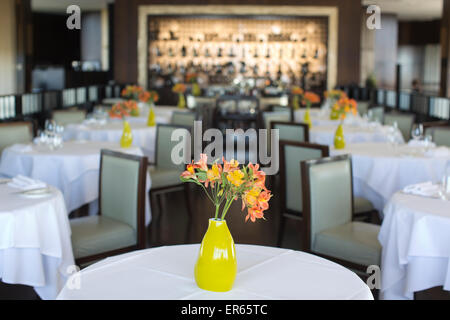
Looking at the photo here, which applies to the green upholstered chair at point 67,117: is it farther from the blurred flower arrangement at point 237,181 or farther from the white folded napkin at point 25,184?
the blurred flower arrangement at point 237,181

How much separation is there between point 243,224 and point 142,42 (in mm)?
9752

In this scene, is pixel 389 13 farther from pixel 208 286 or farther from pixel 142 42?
pixel 208 286

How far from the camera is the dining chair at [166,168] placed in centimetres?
572

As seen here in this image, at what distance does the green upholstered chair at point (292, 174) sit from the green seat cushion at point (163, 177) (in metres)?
1.38

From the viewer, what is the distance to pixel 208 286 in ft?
7.04

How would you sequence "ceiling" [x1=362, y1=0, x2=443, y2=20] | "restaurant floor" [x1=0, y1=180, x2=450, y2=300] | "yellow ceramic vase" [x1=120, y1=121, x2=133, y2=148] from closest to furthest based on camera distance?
"restaurant floor" [x1=0, y1=180, x2=450, y2=300]
"yellow ceramic vase" [x1=120, y1=121, x2=133, y2=148]
"ceiling" [x1=362, y1=0, x2=443, y2=20]

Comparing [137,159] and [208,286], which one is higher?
[137,159]

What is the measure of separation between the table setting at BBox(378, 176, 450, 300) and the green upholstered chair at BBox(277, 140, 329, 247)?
1095 mm

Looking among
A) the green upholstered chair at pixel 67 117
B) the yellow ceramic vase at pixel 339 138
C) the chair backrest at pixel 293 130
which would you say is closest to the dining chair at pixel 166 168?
the chair backrest at pixel 293 130

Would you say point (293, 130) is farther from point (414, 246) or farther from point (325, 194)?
point (414, 246)

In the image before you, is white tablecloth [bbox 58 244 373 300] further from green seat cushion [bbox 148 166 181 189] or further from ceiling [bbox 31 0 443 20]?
ceiling [bbox 31 0 443 20]

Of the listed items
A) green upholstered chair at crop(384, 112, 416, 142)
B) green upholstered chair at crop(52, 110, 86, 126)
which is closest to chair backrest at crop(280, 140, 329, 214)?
green upholstered chair at crop(52, 110, 86, 126)

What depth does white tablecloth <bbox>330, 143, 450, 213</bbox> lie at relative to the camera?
195 inches
